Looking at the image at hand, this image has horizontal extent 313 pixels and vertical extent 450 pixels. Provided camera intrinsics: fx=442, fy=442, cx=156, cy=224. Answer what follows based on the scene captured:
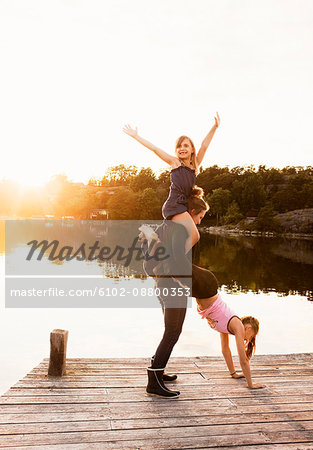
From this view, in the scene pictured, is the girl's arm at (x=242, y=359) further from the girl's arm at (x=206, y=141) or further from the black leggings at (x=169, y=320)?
the girl's arm at (x=206, y=141)

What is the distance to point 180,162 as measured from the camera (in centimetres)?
500

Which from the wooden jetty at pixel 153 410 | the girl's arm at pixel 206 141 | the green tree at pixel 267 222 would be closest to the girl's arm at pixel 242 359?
the wooden jetty at pixel 153 410

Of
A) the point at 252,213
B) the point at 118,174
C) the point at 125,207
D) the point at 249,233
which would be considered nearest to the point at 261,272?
the point at 249,233

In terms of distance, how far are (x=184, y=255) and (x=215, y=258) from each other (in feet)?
105

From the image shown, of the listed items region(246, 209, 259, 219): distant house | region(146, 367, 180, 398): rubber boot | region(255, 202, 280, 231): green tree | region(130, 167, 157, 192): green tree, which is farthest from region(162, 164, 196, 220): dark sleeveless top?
region(130, 167, 157, 192): green tree

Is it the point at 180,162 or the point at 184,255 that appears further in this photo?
the point at 180,162

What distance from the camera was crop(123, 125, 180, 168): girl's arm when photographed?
4.99 meters

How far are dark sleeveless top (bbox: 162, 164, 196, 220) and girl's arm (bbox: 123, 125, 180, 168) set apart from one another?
113 mm

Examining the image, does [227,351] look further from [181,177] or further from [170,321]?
[181,177]

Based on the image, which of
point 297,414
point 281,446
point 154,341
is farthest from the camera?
point 154,341

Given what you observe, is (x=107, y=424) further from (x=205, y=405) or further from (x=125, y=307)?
(x=125, y=307)

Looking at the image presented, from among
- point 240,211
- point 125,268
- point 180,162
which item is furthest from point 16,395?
point 240,211

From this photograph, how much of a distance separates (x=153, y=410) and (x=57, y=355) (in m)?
1.55

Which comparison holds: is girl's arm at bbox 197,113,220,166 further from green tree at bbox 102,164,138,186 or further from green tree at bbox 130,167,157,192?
green tree at bbox 102,164,138,186
